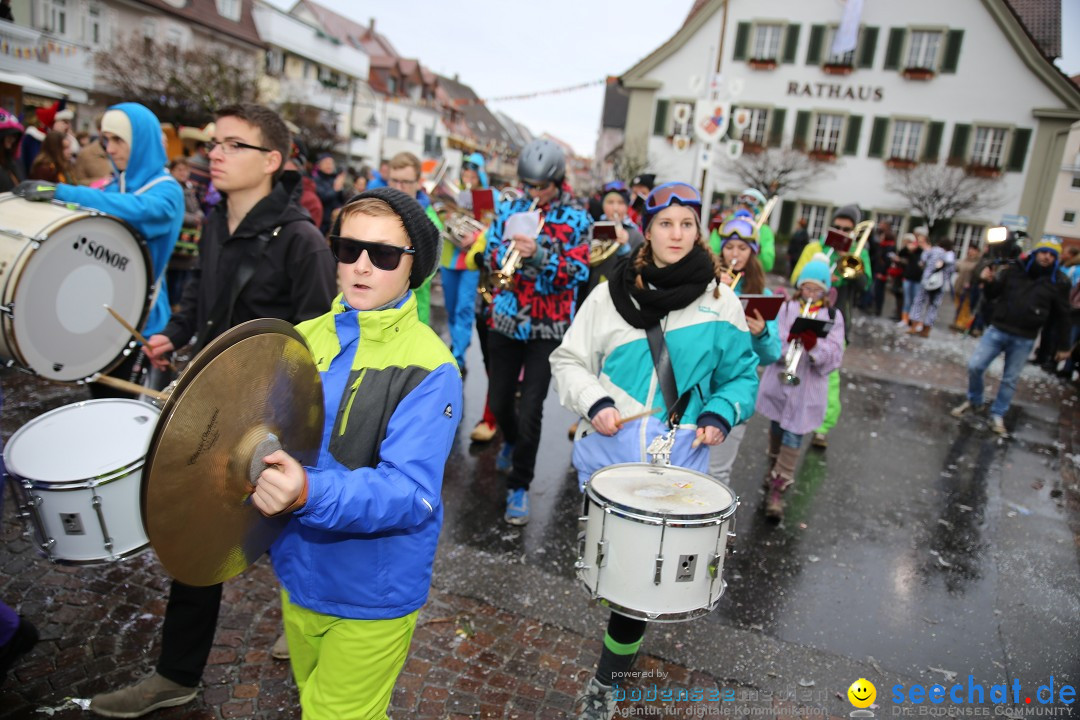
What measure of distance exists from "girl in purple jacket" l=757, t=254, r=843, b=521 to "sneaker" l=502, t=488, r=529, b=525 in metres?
1.83

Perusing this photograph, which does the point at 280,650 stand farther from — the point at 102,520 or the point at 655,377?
the point at 655,377

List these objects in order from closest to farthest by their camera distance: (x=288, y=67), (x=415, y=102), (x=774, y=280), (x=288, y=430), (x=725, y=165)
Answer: (x=288, y=430)
(x=774, y=280)
(x=725, y=165)
(x=288, y=67)
(x=415, y=102)

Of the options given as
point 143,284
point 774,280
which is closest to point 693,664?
point 143,284

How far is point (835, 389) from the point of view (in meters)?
6.51

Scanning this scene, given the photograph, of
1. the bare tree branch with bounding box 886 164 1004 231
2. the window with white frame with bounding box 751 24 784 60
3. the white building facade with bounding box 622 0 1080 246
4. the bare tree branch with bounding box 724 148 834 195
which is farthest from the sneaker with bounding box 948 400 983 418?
the window with white frame with bounding box 751 24 784 60

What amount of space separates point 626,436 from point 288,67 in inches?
1942

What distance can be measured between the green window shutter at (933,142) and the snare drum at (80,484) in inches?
1394

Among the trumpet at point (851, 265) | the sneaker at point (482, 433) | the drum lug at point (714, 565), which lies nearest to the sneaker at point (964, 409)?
the trumpet at point (851, 265)

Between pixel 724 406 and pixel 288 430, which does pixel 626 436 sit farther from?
pixel 288 430

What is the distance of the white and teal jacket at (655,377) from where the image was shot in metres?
2.97

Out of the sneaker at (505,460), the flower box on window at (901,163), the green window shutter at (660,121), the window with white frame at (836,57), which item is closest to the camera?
the sneaker at (505,460)

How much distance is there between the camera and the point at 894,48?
31312mm

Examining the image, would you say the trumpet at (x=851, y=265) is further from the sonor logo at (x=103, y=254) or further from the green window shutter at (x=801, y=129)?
the green window shutter at (x=801, y=129)

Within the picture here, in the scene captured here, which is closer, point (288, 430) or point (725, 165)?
point (288, 430)
